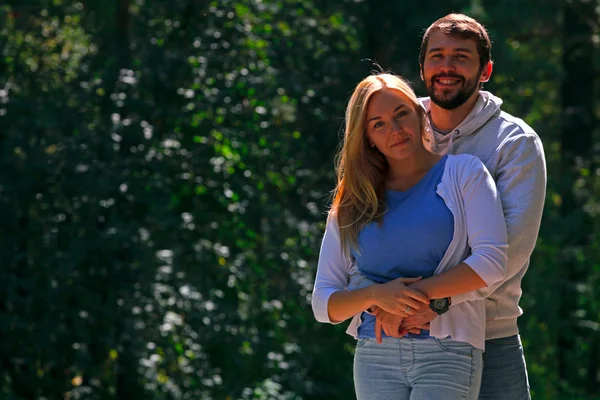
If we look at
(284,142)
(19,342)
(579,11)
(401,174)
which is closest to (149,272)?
(19,342)

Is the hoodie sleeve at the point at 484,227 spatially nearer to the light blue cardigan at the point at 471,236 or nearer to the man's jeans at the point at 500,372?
the light blue cardigan at the point at 471,236

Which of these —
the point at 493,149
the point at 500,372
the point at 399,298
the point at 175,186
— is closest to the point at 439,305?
the point at 399,298

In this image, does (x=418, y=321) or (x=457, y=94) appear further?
(x=457, y=94)

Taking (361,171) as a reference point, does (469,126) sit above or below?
above

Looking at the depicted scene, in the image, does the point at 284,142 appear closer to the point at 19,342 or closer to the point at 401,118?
the point at 19,342

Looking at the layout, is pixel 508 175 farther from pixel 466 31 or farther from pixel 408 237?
pixel 466 31

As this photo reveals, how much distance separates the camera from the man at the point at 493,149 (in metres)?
2.81

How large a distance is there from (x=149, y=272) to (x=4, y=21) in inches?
63.7

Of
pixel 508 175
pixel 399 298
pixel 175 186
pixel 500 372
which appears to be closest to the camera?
pixel 399 298

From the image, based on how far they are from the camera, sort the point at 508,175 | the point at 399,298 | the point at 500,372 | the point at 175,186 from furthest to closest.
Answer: the point at 175,186 → the point at 500,372 → the point at 508,175 → the point at 399,298

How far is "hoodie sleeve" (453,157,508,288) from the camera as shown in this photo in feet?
8.88

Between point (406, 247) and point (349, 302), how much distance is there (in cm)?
21

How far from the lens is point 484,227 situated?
8.92 feet

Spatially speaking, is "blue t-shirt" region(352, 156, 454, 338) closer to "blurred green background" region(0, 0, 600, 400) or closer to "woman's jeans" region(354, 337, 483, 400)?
"woman's jeans" region(354, 337, 483, 400)
